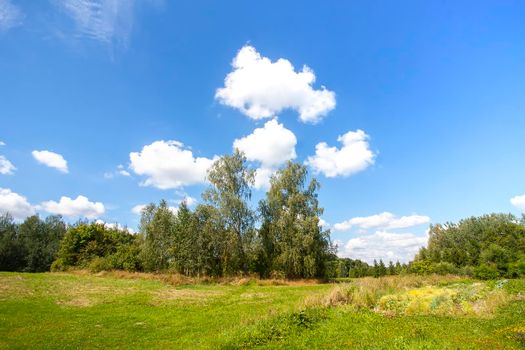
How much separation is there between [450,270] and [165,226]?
1792 inches

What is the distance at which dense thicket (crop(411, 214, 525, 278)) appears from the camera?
4741cm

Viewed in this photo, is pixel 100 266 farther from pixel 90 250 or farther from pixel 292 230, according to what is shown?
pixel 292 230

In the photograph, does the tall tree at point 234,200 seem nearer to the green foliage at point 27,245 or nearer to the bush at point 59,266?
the bush at point 59,266

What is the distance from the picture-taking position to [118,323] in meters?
16.1

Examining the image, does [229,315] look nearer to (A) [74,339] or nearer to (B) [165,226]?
(A) [74,339]

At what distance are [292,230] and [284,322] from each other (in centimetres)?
3288

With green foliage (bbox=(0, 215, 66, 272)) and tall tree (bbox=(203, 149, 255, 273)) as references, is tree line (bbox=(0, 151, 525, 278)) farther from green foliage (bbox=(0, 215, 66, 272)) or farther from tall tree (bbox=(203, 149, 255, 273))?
green foliage (bbox=(0, 215, 66, 272))

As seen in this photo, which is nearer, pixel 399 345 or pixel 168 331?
pixel 399 345

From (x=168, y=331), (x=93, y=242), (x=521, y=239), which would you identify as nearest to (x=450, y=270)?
(x=521, y=239)

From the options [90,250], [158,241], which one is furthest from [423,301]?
[90,250]

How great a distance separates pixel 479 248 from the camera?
220ft

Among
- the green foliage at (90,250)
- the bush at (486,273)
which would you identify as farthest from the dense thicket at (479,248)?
the green foliage at (90,250)

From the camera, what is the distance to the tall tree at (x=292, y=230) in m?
44.4

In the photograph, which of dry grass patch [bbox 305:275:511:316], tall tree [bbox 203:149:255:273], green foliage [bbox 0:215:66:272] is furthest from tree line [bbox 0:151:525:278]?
dry grass patch [bbox 305:275:511:316]
